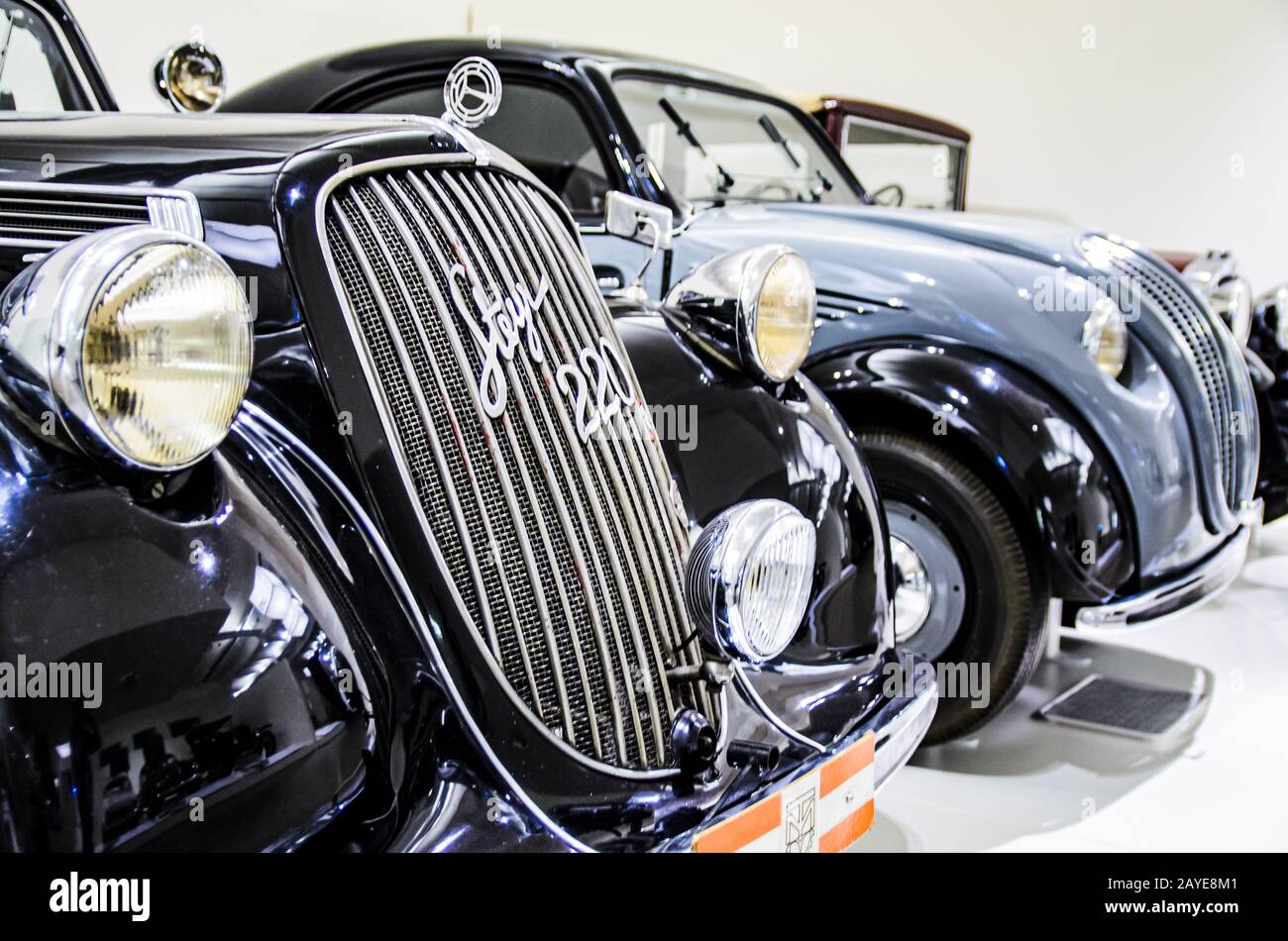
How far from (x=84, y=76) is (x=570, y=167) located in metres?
1.26

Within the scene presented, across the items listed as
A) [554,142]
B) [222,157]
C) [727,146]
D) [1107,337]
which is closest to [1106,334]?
[1107,337]

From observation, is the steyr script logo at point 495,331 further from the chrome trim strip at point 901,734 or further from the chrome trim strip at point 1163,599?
the chrome trim strip at point 1163,599

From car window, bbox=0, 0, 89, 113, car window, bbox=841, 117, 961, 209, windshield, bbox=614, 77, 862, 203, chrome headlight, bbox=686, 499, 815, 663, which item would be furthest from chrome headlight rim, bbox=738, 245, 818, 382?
car window, bbox=841, 117, 961, 209

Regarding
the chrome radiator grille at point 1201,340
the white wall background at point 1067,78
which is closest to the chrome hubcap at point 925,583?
the chrome radiator grille at point 1201,340

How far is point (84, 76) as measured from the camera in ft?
8.17

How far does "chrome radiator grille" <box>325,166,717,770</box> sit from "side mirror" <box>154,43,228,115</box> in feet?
4.10

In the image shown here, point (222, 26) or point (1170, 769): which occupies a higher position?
point (222, 26)

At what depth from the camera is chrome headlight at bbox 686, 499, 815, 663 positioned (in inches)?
52.6

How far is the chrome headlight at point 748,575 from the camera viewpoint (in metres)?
1.33

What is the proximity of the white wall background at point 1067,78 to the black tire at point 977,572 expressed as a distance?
6.07 metres

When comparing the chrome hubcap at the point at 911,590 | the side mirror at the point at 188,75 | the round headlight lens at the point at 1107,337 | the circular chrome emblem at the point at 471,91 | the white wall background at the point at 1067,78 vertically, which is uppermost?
the white wall background at the point at 1067,78

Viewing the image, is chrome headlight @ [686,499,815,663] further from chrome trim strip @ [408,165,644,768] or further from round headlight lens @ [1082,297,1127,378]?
round headlight lens @ [1082,297,1127,378]
